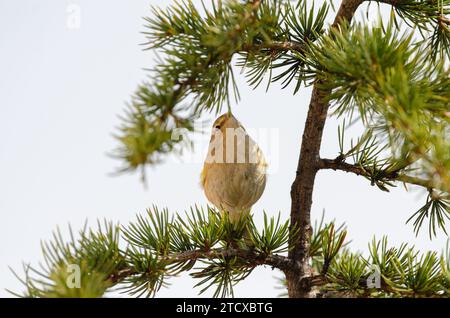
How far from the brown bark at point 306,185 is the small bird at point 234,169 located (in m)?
0.19

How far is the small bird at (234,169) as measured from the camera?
108cm

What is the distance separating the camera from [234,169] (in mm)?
1079

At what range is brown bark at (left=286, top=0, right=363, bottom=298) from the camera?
857mm

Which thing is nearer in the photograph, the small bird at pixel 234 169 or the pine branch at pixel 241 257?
the pine branch at pixel 241 257

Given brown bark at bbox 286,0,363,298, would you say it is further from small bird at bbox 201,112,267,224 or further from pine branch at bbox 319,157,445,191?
small bird at bbox 201,112,267,224

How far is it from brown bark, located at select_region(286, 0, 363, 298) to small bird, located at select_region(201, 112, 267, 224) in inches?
7.3

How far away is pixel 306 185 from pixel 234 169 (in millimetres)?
224

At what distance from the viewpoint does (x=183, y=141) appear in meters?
0.63

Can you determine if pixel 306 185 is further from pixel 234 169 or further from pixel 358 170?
pixel 234 169

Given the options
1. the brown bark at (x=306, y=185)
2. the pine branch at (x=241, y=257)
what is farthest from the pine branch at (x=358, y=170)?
the pine branch at (x=241, y=257)

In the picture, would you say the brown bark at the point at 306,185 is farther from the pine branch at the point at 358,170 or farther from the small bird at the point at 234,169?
the small bird at the point at 234,169

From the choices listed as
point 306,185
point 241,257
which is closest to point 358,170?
point 306,185

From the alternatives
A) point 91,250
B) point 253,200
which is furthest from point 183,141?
point 253,200

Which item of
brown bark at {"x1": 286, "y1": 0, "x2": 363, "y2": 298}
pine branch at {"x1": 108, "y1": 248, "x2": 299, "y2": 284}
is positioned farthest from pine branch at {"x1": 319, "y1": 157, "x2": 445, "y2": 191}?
pine branch at {"x1": 108, "y1": 248, "x2": 299, "y2": 284}
